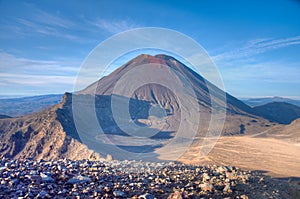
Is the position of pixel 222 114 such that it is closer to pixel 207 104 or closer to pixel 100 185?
pixel 207 104

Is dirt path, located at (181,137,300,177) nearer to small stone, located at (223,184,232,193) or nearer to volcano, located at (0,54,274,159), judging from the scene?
volcano, located at (0,54,274,159)

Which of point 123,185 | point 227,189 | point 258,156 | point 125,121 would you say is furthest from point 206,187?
point 125,121

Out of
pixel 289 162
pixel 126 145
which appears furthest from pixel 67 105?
pixel 289 162

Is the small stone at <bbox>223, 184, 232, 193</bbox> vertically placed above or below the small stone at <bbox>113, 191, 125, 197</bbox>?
above

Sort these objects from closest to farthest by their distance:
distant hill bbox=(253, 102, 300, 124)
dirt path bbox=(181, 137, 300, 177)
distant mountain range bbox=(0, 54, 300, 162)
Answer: dirt path bbox=(181, 137, 300, 177) → distant mountain range bbox=(0, 54, 300, 162) → distant hill bbox=(253, 102, 300, 124)

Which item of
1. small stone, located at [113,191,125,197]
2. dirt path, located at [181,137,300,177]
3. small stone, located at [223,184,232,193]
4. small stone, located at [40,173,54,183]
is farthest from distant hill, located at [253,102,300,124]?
small stone, located at [40,173,54,183]

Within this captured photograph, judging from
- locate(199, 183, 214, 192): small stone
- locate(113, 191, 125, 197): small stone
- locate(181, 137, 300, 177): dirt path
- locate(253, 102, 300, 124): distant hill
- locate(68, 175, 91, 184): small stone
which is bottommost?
locate(181, 137, 300, 177): dirt path
